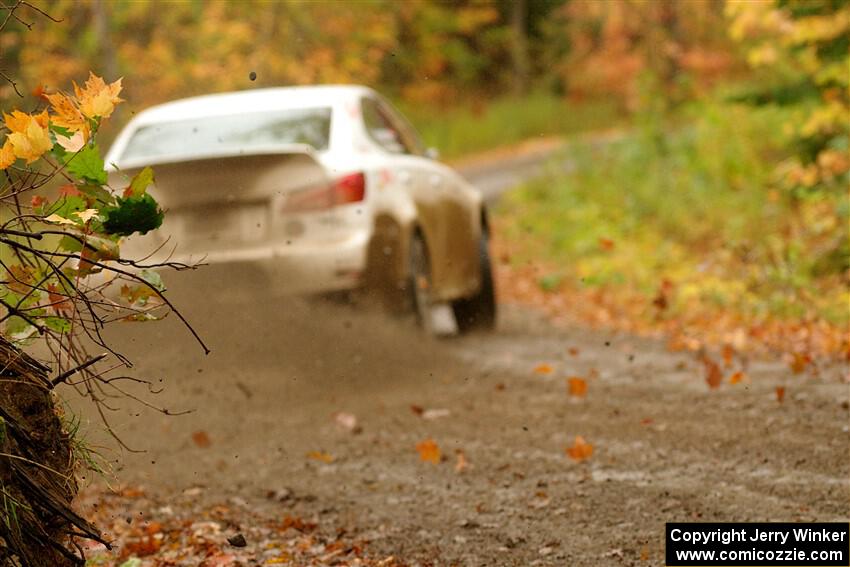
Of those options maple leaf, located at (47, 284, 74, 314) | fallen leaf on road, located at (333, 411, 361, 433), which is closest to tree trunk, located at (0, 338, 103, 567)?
maple leaf, located at (47, 284, 74, 314)

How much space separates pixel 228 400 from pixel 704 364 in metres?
3.34

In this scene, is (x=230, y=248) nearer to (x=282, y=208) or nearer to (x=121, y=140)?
(x=282, y=208)

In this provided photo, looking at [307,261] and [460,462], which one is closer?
[460,462]

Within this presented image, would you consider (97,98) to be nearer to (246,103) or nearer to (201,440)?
(201,440)

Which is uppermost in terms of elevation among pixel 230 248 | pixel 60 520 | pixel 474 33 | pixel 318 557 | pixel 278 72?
pixel 474 33

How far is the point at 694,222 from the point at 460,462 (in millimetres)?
8592

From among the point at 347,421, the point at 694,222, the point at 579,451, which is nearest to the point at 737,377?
the point at 579,451

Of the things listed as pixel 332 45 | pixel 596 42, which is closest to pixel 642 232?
pixel 332 45

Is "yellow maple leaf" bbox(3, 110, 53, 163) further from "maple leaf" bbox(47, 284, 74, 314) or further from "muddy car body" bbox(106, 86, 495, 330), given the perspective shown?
"muddy car body" bbox(106, 86, 495, 330)

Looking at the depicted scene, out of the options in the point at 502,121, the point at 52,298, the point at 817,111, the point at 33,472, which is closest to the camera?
the point at 33,472

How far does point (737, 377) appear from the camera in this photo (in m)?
7.66

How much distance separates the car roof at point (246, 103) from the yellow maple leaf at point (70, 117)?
4.29 metres

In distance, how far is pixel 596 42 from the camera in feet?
143

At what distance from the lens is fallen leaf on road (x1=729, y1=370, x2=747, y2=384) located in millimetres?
7598
